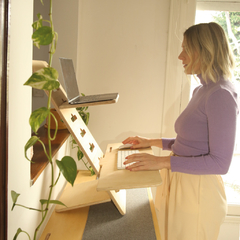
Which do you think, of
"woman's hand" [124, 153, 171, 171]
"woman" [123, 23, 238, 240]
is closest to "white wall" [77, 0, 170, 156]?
"woman" [123, 23, 238, 240]

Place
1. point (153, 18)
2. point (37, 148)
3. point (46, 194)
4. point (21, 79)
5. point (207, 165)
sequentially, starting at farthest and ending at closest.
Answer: point (153, 18) → point (37, 148) → point (46, 194) → point (207, 165) → point (21, 79)

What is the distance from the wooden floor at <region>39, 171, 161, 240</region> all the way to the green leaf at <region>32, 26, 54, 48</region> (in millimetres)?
816

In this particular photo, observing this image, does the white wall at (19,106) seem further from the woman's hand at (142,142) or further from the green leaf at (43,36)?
the woman's hand at (142,142)

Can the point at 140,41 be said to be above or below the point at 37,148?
above

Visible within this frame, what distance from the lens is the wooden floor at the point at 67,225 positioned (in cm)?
114

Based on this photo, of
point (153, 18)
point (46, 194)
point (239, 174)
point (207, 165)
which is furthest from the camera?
point (239, 174)

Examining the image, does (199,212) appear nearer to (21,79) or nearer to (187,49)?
(187,49)

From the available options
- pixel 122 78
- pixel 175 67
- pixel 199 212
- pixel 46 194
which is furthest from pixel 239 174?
pixel 46 194

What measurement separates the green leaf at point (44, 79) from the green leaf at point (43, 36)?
67 millimetres

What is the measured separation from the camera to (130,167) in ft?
3.51

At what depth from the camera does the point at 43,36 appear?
0.64 metres

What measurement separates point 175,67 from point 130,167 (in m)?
1.39

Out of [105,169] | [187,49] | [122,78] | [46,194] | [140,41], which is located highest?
[140,41]

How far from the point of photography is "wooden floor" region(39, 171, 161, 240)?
1.14 metres
